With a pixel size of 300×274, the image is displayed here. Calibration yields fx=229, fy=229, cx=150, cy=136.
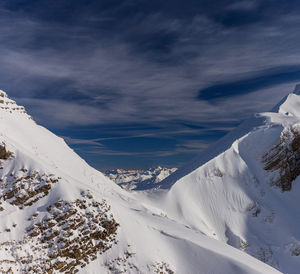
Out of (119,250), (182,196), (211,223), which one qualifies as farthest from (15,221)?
(211,223)

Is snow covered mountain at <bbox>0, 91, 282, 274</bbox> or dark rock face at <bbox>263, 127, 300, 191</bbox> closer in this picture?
snow covered mountain at <bbox>0, 91, 282, 274</bbox>

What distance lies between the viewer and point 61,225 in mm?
28797

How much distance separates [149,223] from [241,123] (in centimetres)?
6558

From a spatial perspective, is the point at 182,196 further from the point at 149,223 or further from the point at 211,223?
the point at 149,223

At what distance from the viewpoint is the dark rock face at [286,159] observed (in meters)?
65.6

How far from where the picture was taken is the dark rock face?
215 ft

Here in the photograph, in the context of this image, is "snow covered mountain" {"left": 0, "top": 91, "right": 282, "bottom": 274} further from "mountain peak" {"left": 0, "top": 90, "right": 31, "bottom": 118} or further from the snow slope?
the snow slope

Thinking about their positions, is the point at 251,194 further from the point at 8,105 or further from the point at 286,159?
the point at 8,105

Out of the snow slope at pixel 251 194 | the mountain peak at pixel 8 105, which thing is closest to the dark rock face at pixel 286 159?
the snow slope at pixel 251 194

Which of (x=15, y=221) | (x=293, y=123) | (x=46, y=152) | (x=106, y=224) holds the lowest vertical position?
(x=106, y=224)

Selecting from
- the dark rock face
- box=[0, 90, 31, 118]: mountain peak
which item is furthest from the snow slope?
box=[0, 90, 31, 118]: mountain peak

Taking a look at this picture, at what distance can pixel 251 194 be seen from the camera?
2552 inches

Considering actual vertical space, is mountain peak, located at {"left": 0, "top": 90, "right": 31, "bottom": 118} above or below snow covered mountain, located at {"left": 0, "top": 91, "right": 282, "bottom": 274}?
above

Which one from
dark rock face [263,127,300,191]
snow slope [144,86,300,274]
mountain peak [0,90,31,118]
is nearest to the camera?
mountain peak [0,90,31,118]
